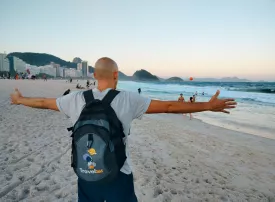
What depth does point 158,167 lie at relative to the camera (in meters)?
5.38

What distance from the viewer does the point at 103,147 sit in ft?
5.82

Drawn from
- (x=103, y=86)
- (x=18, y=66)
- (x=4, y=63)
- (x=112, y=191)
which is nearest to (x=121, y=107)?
(x=103, y=86)

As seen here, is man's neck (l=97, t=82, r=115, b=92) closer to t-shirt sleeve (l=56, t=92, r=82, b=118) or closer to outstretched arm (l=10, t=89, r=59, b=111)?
t-shirt sleeve (l=56, t=92, r=82, b=118)

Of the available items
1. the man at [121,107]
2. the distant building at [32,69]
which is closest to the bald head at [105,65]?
the man at [121,107]

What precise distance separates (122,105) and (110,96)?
0.40ft

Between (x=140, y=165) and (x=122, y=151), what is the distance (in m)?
3.72

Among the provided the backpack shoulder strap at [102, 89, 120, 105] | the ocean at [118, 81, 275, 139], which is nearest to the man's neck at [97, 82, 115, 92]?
the backpack shoulder strap at [102, 89, 120, 105]

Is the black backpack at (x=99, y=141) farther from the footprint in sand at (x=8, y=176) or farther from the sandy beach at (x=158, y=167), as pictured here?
the footprint in sand at (x=8, y=176)

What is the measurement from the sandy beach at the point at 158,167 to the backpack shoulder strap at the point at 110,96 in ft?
8.85

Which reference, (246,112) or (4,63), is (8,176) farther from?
(4,63)

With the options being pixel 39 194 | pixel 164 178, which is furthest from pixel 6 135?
pixel 164 178

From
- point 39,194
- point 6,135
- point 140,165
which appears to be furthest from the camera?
point 6,135

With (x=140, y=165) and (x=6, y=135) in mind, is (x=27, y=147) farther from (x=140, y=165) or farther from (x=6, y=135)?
(x=140, y=165)

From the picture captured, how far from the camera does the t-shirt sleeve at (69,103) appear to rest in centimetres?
196
